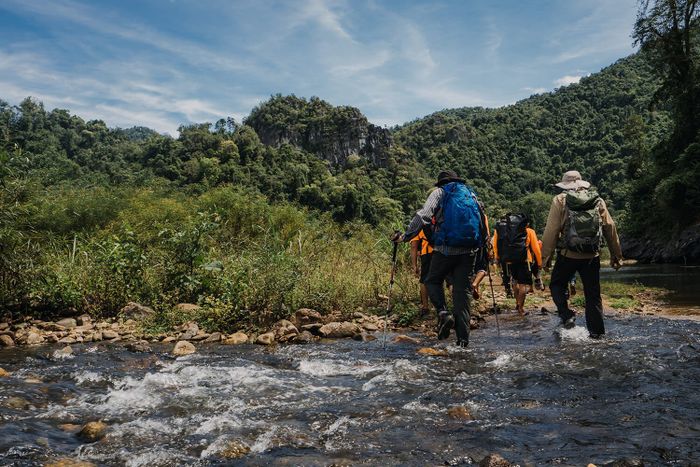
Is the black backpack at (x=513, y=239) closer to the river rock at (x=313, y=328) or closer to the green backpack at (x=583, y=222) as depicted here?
the green backpack at (x=583, y=222)

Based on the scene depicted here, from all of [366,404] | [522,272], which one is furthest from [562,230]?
[366,404]

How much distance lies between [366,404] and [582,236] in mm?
3330

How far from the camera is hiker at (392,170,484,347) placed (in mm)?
5910

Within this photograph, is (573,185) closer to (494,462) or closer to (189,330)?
(494,462)

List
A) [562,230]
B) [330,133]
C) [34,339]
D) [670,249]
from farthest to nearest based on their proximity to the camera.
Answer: [330,133] → [670,249] → [34,339] → [562,230]

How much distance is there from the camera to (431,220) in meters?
6.05

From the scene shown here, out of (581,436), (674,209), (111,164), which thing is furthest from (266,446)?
(111,164)

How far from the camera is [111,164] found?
7600 centimetres

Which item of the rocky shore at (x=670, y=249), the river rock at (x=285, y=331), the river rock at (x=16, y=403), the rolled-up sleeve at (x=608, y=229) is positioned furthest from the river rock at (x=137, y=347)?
the rocky shore at (x=670, y=249)

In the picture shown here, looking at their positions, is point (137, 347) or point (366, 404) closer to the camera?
point (366, 404)

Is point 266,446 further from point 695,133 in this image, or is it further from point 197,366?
point 695,133

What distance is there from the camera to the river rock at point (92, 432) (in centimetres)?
343

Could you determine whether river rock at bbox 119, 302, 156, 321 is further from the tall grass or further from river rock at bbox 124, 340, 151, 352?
river rock at bbox 124, 340, 151, 352

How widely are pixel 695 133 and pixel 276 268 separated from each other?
108 ft
